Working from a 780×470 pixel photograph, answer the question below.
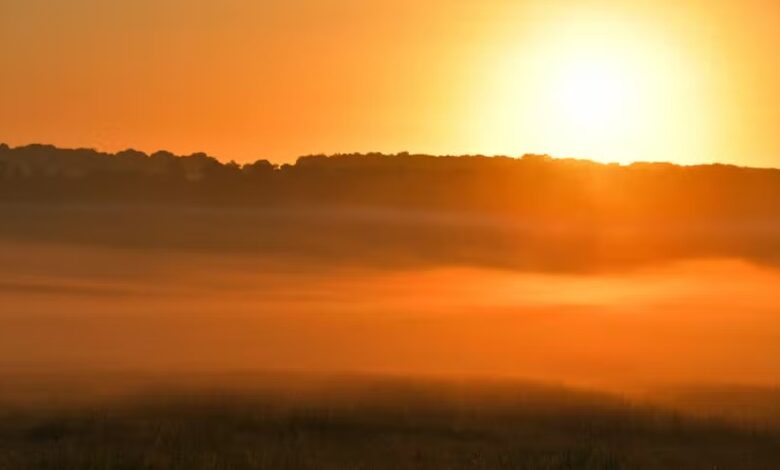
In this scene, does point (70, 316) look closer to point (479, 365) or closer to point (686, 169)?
point (479, 365)

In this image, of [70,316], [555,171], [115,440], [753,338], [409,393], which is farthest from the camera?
[555,171]

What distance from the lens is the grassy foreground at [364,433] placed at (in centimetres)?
2483

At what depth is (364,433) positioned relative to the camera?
92.9 ft

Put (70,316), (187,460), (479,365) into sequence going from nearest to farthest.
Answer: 1. (187,460)
2. (479,365)
3. (70,316)

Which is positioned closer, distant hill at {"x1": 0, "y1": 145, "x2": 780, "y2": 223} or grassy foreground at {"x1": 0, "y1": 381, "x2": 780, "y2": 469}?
grassy foreground at {"x1": 0, "y1": 381, "x2": 780, "y2": 469}

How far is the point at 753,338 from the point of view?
52500 mm

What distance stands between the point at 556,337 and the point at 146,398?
2500cm

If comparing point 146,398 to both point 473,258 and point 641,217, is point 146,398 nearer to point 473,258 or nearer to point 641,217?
point 473,258

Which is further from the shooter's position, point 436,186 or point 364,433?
point 436,186

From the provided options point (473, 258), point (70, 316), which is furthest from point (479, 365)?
point (473, 258)

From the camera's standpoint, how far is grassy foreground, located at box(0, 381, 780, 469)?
24.8 metres

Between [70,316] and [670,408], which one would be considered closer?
[670,408]

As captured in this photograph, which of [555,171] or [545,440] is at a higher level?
[555,171]

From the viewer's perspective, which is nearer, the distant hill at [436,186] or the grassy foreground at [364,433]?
the grassy foreground at [364,433]
